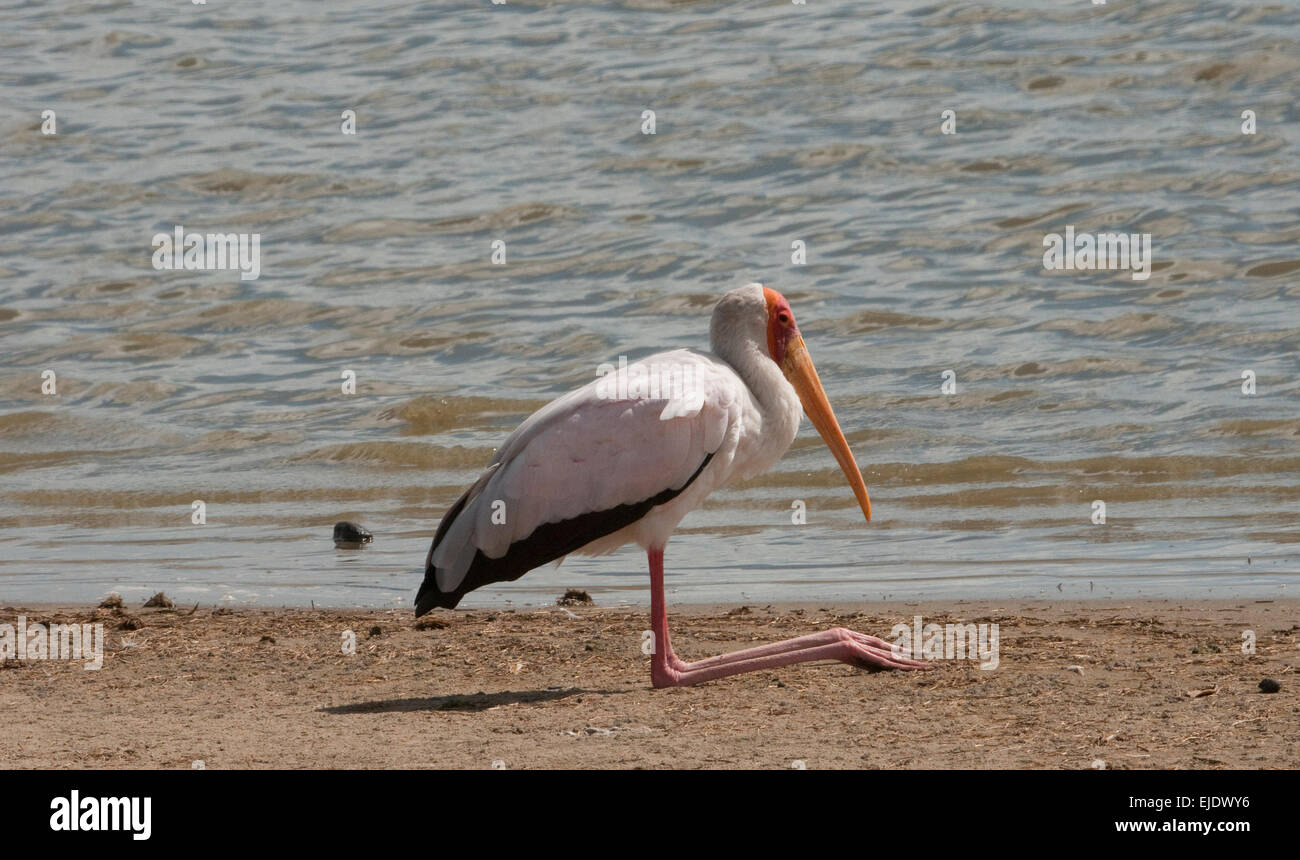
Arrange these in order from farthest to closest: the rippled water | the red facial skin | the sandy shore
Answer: the rippled water < the red facial skin < the sandy shore

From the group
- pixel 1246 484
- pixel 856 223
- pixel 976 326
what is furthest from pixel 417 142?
pixel 1246 484

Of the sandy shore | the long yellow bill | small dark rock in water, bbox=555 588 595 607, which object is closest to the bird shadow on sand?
the sandy shore

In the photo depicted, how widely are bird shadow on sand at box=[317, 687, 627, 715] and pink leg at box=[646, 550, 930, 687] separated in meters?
0.20

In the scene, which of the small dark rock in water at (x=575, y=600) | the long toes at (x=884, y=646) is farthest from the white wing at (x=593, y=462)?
the small dark rock in water at (x=575, y=600)

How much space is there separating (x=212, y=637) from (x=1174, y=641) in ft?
12.0

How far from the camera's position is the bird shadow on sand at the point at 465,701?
569 centimetres

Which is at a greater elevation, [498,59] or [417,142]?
[498,59]

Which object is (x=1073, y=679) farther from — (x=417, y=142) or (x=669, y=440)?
(x=417, y=142)

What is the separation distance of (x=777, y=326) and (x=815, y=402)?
1.30ft

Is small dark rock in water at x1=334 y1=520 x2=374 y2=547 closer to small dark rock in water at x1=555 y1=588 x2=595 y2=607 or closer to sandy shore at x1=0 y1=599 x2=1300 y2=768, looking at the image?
sandy shore at x1=0 y1=599 x2=1300 y2=768

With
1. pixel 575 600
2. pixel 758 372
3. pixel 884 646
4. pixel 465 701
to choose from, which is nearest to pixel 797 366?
pixel 758 372

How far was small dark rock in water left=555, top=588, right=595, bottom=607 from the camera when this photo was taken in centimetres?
745

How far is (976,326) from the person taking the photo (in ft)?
41.4

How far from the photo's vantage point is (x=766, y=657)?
233 inches
